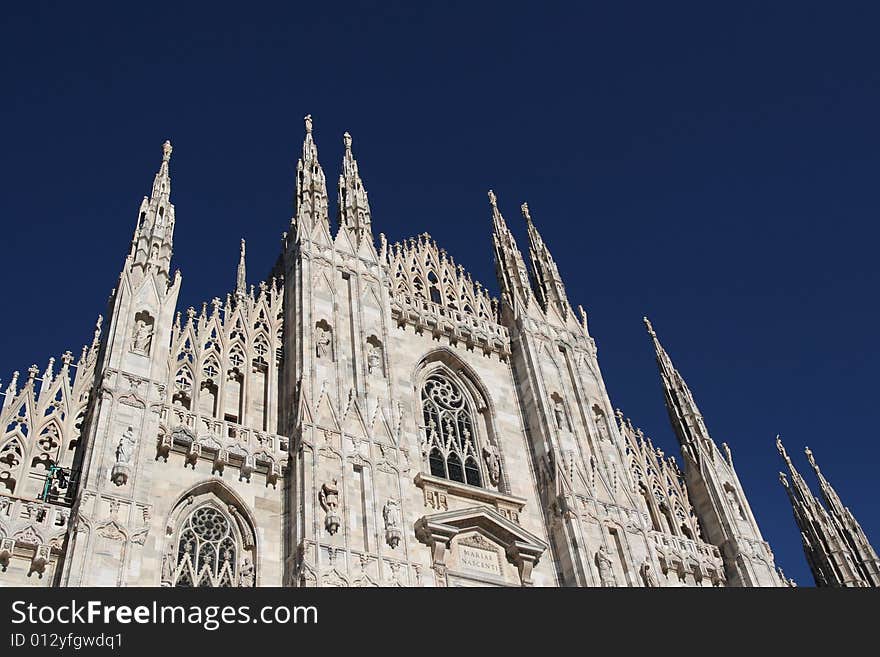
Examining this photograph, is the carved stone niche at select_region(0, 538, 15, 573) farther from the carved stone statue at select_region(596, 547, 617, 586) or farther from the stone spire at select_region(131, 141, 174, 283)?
the carved stone statue at select_region(596, 547, 617, 586)

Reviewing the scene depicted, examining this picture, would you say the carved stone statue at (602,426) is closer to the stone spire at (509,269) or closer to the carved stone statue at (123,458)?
the stone spire at (509,269)

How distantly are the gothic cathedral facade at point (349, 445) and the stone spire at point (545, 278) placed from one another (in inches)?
4.1

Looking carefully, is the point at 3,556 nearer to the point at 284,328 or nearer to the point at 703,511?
the point at 284,328

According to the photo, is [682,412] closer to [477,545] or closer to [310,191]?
[477,545]

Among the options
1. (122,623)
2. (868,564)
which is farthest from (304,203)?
(868,564)

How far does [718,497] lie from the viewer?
25.1m

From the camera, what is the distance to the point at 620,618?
529 inches

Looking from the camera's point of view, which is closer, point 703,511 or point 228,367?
point 228,367

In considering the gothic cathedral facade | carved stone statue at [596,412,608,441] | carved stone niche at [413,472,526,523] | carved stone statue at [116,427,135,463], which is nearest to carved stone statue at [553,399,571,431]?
the gothic cathedral facade

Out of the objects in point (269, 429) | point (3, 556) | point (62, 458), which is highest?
point (269, 429)

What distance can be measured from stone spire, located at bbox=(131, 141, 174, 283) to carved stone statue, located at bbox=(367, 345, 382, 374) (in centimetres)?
521

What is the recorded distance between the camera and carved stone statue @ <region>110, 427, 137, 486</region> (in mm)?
15727

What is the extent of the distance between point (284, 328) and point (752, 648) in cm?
1339

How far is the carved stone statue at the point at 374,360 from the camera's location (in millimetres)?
21578
